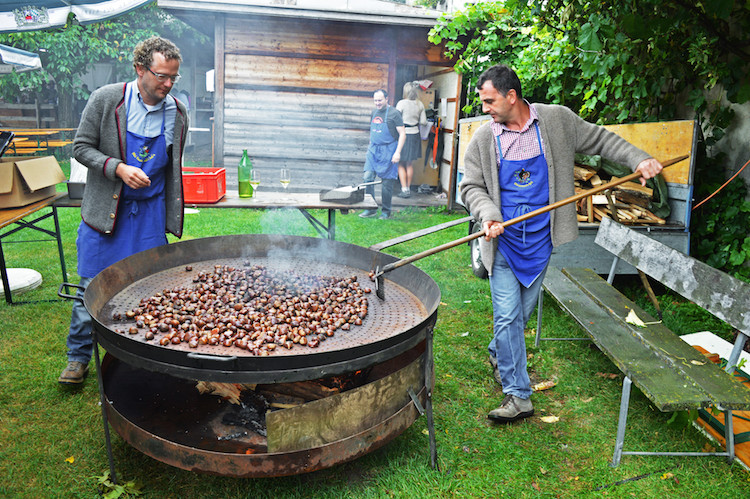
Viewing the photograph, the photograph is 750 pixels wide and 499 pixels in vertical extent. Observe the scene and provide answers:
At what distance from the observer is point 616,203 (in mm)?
5668

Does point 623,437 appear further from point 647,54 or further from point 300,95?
point 300,95

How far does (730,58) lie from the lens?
5020 millimetres

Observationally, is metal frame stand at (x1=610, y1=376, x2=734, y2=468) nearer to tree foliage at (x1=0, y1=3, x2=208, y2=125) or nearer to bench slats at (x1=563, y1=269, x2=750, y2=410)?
bench slats at (x1=563, y1=269, x2=750, y2=410)

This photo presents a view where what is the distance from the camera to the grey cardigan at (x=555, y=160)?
3.22 meters

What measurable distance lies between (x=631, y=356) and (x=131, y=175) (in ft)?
10.9

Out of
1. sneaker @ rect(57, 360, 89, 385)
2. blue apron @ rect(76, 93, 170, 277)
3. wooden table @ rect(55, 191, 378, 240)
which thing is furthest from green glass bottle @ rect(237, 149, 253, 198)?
sneaker @ rect(57, 360, 89, 385)

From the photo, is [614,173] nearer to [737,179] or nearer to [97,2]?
[737,179]

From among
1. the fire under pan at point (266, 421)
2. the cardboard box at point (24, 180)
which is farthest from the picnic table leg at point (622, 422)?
the cardboard box at point (24, 180)

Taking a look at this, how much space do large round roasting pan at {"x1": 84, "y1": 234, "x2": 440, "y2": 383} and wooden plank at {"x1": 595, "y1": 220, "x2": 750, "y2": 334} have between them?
1834 millimetres

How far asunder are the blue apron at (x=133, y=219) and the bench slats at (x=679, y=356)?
3.22 meters

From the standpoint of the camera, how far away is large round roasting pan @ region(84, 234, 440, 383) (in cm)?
223

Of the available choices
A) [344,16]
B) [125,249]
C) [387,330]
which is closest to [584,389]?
[387,330]

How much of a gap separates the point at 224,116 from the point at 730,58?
8.40 metres

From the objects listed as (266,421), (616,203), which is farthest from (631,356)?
(616,203)
